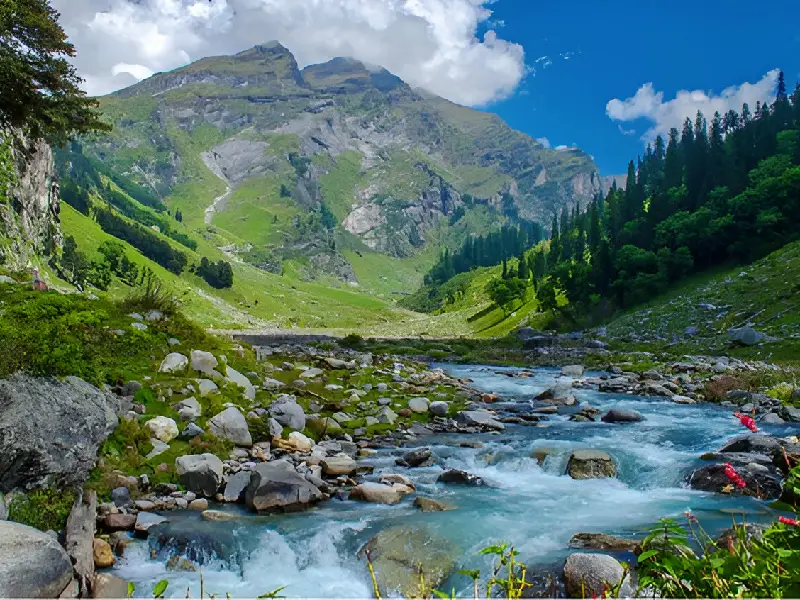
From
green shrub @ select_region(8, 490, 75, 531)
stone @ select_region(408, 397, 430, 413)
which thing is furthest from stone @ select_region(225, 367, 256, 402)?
green shrub @ select_region(8, 490, 75, 531)

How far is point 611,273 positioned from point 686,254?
13.6m

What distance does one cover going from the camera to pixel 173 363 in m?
19.8

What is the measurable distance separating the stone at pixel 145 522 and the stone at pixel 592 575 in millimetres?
8667

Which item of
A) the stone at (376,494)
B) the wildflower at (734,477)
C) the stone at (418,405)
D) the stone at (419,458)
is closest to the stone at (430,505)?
the stone at (376,494)

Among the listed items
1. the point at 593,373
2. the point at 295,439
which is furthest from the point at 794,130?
the point at 295,439

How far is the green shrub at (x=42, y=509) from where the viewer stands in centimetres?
1012

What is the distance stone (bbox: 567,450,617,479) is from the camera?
16.1m

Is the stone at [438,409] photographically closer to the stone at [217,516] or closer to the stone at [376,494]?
the stone at [376,494]

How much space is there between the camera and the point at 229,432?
1675cm

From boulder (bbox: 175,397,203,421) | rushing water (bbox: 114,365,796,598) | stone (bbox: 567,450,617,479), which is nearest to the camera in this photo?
rushing water (bbox: 114,365,796,598)

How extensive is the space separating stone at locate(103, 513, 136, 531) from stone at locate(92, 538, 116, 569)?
2.97 feet

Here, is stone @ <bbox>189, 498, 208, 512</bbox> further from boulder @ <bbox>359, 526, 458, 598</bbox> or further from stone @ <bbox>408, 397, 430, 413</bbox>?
stone @ <bbox>408, 397, 430, 413</bbox>

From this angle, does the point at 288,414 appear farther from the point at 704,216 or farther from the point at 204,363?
the point at 704,216

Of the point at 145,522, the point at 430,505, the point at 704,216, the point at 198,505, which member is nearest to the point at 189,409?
the point at 198,505
